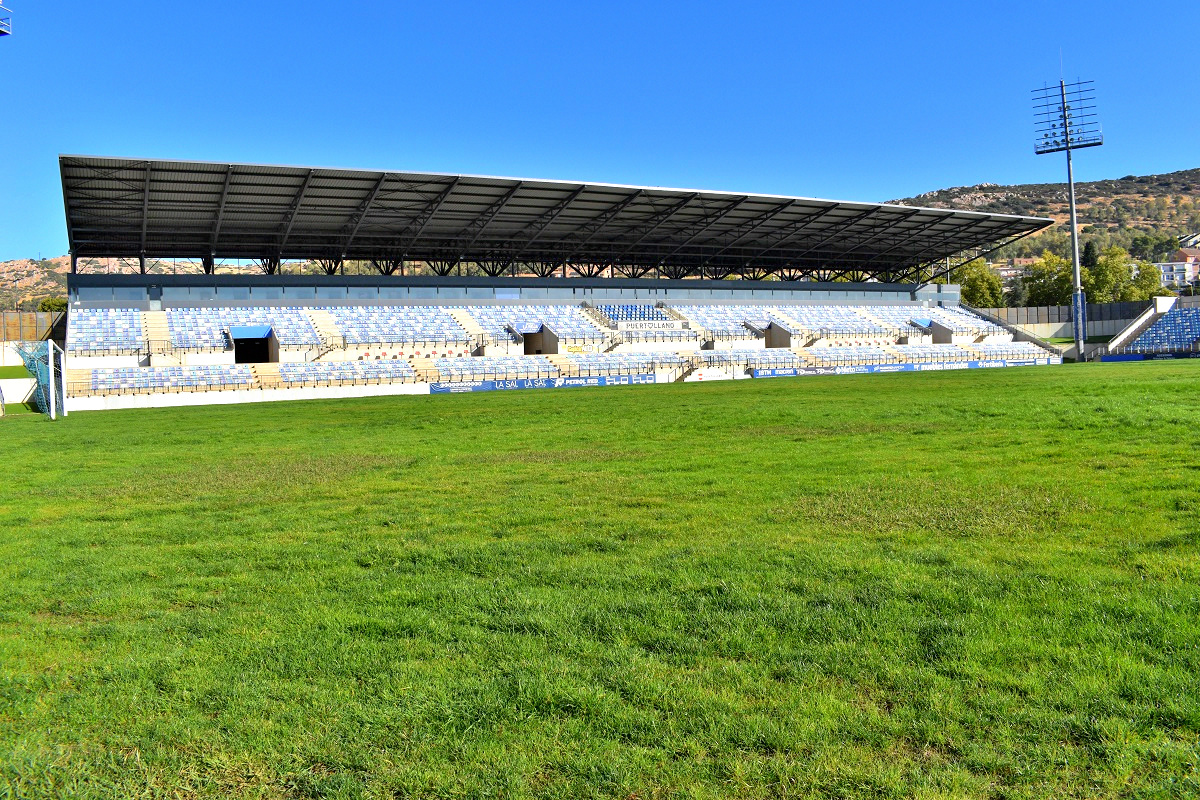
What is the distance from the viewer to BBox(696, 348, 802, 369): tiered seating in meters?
50.4

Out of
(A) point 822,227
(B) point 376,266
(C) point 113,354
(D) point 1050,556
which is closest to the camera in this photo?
(D) point 1050,556

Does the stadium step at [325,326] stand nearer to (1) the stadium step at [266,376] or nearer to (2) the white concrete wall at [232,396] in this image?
(1) the stadium step at [266,376]

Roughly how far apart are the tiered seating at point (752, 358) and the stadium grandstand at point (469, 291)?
0.56 ft

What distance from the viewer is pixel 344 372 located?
4206 centimetres

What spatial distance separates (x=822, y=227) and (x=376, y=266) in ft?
107

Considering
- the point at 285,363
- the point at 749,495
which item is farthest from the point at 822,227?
the point at 749,495

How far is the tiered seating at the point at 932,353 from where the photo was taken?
186 feet

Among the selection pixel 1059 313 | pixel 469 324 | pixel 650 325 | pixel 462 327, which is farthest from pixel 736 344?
pixel 1059 313

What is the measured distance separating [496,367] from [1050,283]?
226 feet

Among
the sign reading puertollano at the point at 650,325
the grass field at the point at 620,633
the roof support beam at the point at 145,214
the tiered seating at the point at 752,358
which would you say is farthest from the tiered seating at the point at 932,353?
the grass field at the point at 620,633

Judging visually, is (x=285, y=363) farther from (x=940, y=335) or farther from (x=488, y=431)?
(x=940, y=335)

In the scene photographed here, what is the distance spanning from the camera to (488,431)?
1892 cm

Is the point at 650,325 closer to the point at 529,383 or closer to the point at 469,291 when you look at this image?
the point at 469,291

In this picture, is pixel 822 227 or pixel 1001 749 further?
pixel 822 227
